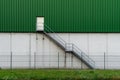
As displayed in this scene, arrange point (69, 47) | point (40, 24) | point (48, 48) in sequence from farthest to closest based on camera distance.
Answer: point (40, 24), point (69, 47), point (48, 48)

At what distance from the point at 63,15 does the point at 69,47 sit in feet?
11.2

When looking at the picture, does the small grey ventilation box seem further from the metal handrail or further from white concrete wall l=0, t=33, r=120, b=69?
white concrete wall l=0, t=33, r=120, b=69

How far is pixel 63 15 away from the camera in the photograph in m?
48.0

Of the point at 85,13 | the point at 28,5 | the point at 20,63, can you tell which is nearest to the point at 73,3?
the point at 85,13

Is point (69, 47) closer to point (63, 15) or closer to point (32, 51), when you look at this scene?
point (63, 15)

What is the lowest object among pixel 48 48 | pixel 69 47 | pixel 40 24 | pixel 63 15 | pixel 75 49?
pixel 75 49

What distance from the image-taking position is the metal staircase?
47.5m

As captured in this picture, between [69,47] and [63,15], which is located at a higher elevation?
[63,15]

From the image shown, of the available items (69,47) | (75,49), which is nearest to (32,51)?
(69,47)

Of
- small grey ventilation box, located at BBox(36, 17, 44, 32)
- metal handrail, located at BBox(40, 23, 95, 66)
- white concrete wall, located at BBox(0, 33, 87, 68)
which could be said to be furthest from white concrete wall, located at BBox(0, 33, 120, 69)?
small grey ventilation box, located at BBox(36, 17, 44, 32)

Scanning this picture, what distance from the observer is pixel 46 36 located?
1890 inches

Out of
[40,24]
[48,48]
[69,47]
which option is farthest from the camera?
[40,24]

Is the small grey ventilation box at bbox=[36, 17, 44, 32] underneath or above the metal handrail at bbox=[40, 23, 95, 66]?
above

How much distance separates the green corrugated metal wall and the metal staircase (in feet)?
2.01
